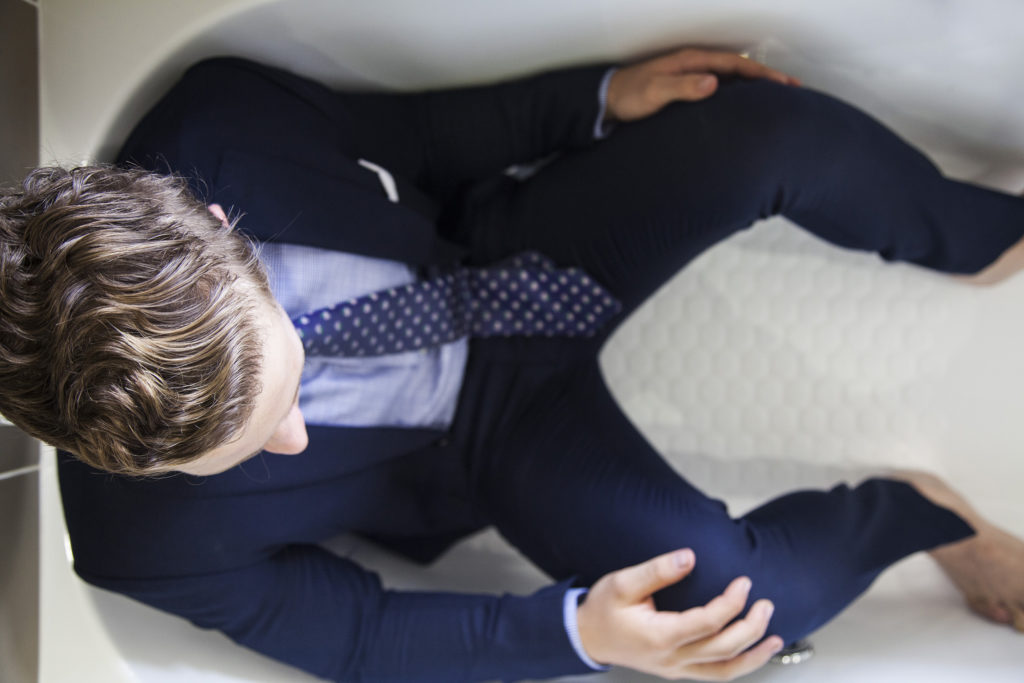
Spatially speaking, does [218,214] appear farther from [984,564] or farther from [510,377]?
[984,564]

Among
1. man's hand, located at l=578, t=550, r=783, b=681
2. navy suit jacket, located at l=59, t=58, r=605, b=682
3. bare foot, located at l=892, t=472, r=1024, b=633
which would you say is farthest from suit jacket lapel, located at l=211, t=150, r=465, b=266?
bare foot, located at l=892, t=472, r=1024, b=633

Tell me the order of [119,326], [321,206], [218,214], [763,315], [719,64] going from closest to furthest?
[119,326] → [218,214] → [321,206] → [719,64] → [763,315]

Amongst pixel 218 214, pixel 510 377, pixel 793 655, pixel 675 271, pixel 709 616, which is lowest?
pixel 793 655

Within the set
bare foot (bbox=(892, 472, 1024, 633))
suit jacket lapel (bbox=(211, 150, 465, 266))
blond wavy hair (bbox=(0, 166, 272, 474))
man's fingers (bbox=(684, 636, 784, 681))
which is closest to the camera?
blond wavy hair (bbox=(0, 166, 272, 474))

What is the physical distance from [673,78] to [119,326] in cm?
55

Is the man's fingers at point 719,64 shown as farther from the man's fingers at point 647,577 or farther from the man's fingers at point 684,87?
the man's fingers at point 647,577

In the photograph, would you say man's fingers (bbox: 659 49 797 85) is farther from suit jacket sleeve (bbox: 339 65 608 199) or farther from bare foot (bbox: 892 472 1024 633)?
bare foot (bbox: 892 472 1024 633)

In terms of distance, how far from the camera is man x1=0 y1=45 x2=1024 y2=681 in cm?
66

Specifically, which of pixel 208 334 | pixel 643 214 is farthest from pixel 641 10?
pixel 208 334

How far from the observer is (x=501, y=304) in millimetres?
799

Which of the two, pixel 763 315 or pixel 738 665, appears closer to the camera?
pixel 738 665

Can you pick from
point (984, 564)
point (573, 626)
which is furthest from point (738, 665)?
point (984, 564)

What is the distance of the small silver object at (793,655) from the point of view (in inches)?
31.7

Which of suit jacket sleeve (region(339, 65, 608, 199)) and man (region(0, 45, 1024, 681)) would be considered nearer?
man (region(0, 45, 1024, 681))
